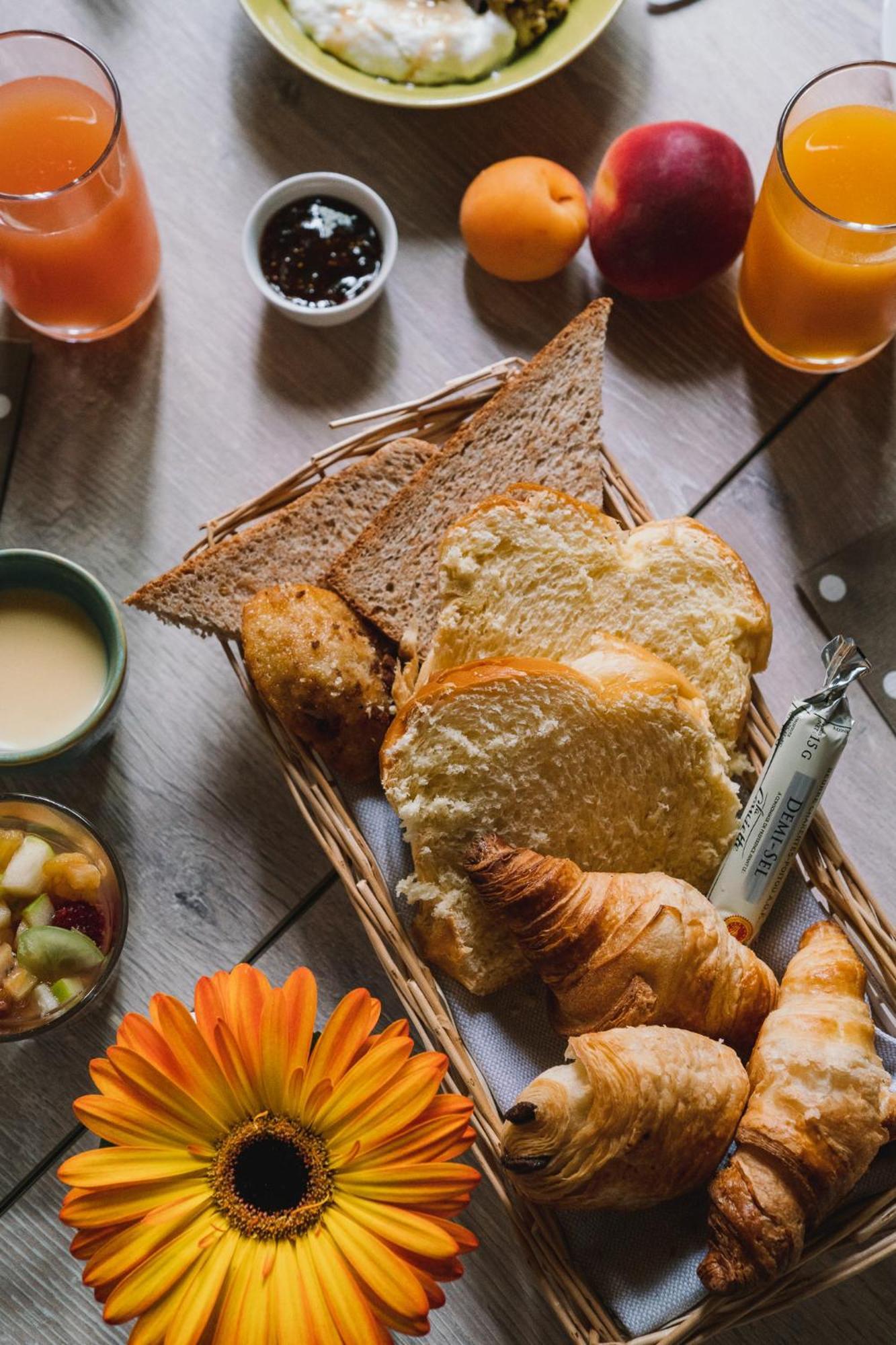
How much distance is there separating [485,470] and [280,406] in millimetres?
310

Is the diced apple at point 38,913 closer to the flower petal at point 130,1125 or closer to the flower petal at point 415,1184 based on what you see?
the flower petal at point 130,1125

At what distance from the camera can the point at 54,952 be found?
1205 mm

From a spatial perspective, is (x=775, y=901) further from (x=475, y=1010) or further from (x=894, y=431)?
(x=894, y=431)

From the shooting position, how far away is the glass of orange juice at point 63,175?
4.21 feet

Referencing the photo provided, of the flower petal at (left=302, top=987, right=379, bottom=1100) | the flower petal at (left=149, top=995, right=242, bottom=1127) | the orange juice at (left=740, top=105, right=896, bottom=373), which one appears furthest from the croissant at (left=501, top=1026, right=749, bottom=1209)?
the orange juice at (left=740, top=105, right=896, bottom=373)

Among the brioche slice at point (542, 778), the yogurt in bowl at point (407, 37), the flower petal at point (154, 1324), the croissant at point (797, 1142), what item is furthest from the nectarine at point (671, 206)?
the flower petal at point (154, 1324)

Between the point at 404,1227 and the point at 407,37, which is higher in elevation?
the point at 407,37

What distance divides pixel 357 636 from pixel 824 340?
24.7 inches

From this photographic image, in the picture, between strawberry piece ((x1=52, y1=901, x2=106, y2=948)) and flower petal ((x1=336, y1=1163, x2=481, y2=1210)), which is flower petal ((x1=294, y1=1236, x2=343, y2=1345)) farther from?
strawberry piece ((x1=52, y1=901, x2=106, y2=948))

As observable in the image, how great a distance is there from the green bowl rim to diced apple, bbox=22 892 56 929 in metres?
0.14

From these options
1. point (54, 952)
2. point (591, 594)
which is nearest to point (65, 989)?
point (54, 952)

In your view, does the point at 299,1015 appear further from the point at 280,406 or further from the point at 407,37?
the point at 407,37

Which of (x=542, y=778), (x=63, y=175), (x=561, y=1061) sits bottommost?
(x=561, y=1061)

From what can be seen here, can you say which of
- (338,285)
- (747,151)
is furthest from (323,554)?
(747,151)
